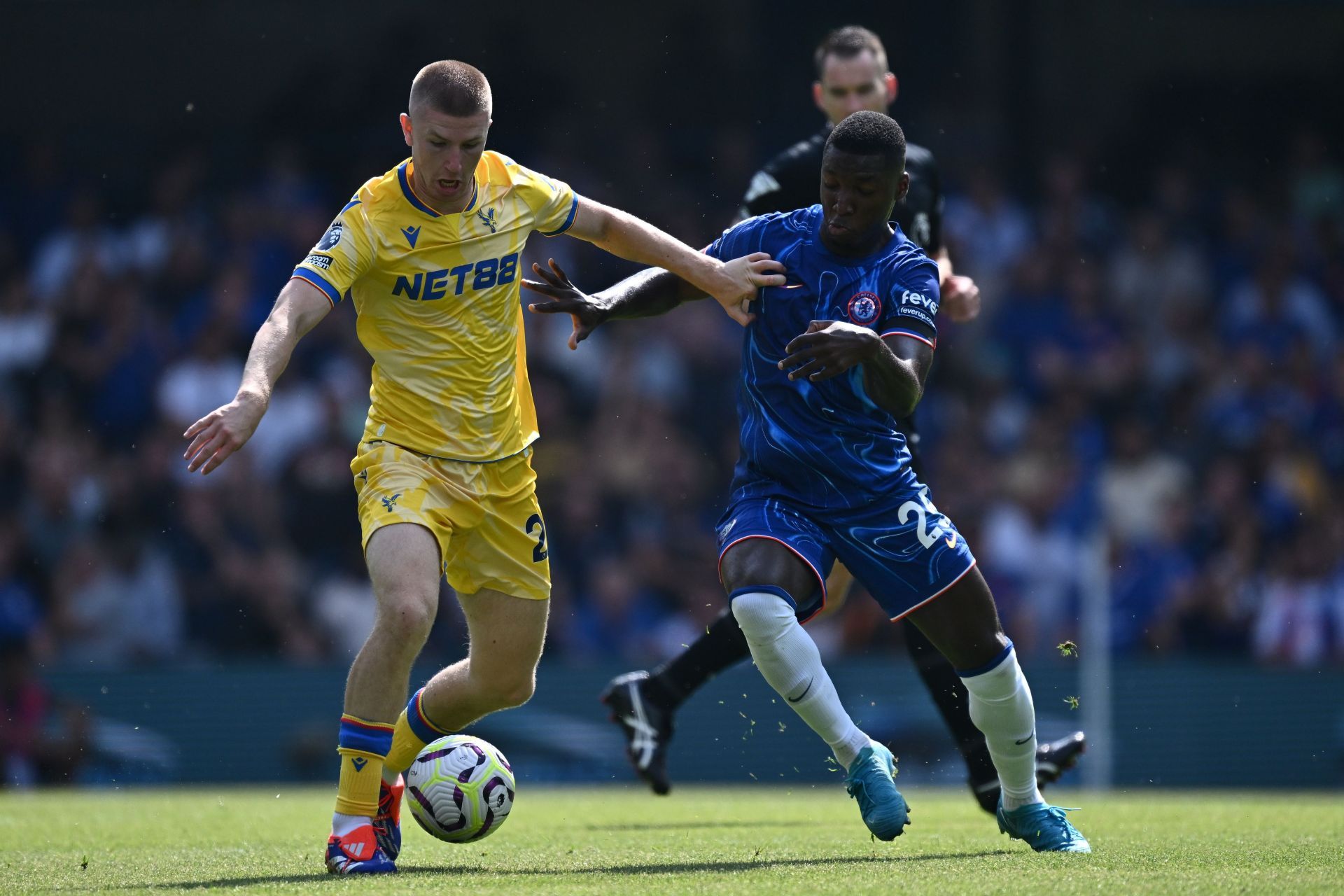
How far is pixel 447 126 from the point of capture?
5508mm

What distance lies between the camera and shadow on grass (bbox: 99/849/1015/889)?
4.98 metres

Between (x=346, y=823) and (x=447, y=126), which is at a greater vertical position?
(x=447, y=126)

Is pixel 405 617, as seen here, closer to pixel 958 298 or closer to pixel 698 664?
pixel 698 664

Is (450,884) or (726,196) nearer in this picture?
(450,884)

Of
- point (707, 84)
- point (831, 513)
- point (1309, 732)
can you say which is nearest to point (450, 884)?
point (831, 513)

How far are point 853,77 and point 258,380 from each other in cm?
342

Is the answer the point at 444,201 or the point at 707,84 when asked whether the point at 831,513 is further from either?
the point at 707,84

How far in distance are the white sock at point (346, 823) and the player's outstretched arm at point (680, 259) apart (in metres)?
1.95

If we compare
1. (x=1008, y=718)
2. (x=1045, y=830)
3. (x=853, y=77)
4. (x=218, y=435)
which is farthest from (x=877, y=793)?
(x=853, y=77)

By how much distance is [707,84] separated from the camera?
16125mm

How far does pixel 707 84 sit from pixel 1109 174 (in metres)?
Result: 3.80

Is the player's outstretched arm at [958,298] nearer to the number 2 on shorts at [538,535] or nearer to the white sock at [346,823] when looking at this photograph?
the number 2 on shorts at [538,535]

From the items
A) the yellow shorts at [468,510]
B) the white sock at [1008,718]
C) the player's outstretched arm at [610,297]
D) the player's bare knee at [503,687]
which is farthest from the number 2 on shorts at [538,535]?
the white sock at [1008,718]

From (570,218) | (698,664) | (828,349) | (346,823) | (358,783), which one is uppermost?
(570,218)
